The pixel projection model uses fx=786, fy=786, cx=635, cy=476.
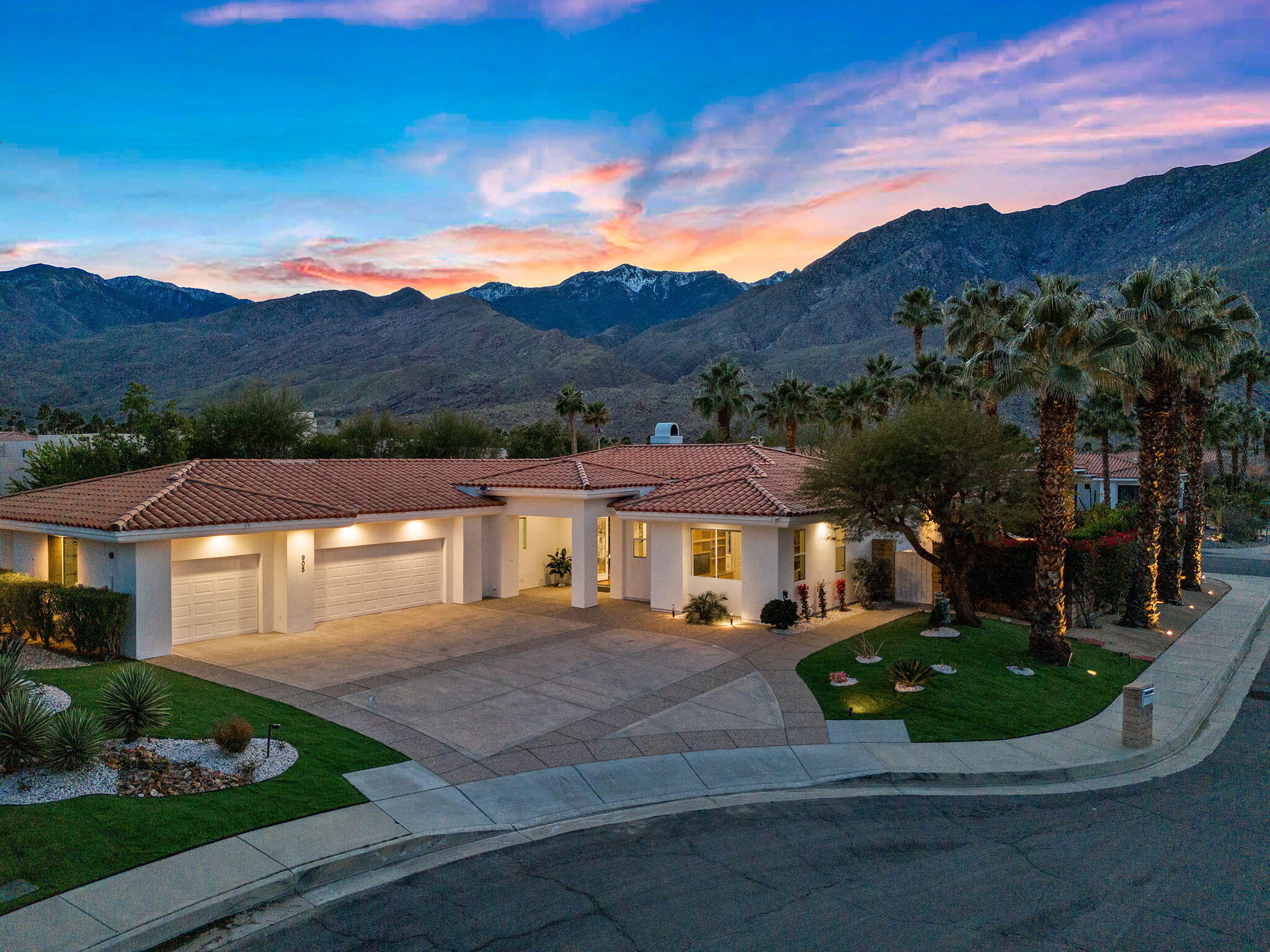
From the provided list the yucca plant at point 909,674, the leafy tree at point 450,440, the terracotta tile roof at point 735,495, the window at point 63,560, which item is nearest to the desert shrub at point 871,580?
the terracotta tile roof at point 735,495

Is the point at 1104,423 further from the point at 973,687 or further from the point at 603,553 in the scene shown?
the point at 973,687

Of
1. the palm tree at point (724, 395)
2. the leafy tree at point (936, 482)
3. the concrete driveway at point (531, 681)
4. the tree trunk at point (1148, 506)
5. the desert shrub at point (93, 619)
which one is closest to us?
the concrete driveway at point (531, 681)

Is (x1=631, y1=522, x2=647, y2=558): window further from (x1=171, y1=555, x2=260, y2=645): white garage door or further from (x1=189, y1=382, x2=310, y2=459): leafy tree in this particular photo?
(x1=189, y1=382, x2=310, y2=459): leafy tree

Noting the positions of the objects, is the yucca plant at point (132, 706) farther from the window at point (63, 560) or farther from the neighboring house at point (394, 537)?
the window at point (63, 560)

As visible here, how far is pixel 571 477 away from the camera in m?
24.4

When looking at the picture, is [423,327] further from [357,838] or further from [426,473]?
[357,838]

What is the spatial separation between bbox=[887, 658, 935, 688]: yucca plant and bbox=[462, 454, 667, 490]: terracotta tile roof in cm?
A: 1085

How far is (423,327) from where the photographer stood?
18938 centimetres

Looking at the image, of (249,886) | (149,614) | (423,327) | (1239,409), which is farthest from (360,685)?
(423,327)

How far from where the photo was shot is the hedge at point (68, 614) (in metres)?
16.3

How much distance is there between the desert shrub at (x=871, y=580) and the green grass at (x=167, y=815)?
16.4 meters

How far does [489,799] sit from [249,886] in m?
3.12

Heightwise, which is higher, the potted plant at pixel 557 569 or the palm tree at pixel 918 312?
the palm tree at pixel 918 312

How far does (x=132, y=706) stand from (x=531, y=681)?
6966mm
